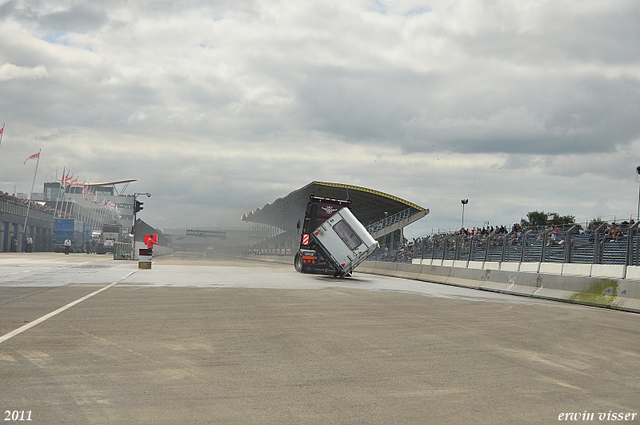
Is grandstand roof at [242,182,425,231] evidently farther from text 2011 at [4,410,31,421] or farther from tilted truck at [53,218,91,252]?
text 2011 at [4,410,31,421]

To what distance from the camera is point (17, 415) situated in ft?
15.1

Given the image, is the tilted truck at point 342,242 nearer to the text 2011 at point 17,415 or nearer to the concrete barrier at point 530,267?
the concrete barrier at point 530,267

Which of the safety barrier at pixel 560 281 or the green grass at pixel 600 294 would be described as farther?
the green grass at pixel 600 294

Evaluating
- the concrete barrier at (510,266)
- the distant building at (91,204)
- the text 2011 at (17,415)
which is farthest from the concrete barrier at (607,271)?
the distant building at (91,204)

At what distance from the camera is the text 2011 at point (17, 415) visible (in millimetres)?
4516

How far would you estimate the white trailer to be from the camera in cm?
2756

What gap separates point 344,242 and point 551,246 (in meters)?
9.19

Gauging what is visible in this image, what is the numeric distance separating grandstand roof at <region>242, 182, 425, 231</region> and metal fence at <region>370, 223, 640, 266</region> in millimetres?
30046

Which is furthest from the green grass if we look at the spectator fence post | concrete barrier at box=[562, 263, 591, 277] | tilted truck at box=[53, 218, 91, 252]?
tilted truck at box=[53, 218, 91, 252]

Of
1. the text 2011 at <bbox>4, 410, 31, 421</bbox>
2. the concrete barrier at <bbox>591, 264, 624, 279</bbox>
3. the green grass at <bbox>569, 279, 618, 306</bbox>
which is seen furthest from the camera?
the concrete barrier at <bbox>591, 264, 624, 279</bbox>

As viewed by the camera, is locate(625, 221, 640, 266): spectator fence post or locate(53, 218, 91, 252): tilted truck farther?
locate(53, 218, 91, 252): tilted truck

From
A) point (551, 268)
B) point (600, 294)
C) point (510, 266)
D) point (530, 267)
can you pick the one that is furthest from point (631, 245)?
point (510, 266)

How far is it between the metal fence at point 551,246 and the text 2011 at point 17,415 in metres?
16.3

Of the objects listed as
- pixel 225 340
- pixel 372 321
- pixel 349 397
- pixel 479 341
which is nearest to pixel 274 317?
pixel 372 321
